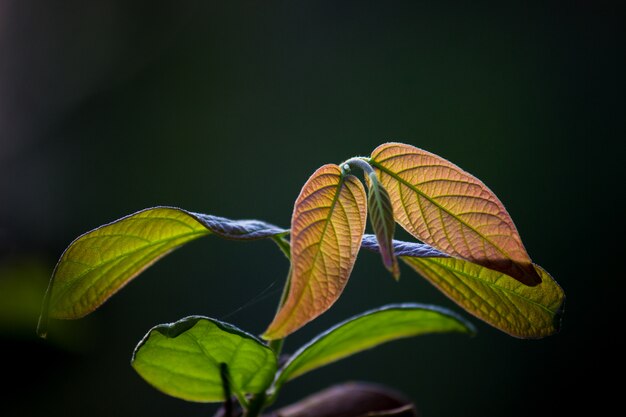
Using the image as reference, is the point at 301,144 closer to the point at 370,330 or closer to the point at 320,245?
the point at 370,330

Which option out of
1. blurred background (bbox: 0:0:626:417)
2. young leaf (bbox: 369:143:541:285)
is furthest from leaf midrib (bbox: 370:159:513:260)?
blurred background (bbox: 0:0:626:417)

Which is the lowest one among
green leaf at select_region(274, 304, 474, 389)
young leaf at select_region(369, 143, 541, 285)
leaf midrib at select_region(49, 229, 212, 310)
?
green leaf at select_region(274, 304, 474, 389)

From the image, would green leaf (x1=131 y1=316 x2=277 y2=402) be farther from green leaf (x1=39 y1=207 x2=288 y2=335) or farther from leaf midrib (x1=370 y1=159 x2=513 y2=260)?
leaf midrib (x1=370 y1=159 x2=513 y2=260)

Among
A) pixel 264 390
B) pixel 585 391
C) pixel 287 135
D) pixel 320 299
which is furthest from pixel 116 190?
pixel 585 391

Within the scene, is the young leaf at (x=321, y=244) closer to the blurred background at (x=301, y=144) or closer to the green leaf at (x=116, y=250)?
the green leaf at (x=116, y=250)

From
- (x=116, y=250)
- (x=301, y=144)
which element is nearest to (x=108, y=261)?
(x=116, y=250)

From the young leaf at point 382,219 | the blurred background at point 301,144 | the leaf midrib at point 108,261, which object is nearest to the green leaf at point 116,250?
the leaf midrib at point 108,261
